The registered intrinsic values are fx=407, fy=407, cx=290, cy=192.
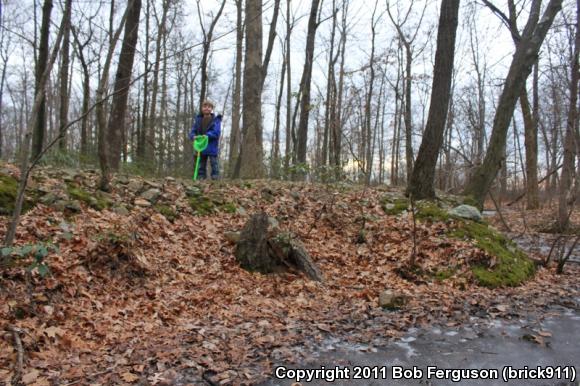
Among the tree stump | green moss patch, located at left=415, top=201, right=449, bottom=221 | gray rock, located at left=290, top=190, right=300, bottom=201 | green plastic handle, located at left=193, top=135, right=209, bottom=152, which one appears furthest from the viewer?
green plastic handle, located at left=193, top=135, right=209, bottom=152

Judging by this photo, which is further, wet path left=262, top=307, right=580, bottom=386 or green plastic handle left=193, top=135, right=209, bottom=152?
green plastic handle left=193, top=135, right=209, bottom=152

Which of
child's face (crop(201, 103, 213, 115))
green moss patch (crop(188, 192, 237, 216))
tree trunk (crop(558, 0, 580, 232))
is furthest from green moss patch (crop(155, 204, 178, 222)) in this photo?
tree trunk (crop(558, 0, 580, 232))

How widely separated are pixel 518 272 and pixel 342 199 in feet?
11.2

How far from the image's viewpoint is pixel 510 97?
29.9ft

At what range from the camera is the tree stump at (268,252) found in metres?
5.73

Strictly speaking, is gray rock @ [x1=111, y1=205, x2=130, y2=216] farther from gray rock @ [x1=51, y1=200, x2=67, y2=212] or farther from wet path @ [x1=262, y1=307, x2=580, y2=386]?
wet path @ [x1=262, y1=307, x2=580, y2=386]

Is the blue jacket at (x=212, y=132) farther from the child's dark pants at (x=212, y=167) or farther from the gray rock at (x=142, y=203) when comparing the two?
the gray rock at (x=142, y=203)

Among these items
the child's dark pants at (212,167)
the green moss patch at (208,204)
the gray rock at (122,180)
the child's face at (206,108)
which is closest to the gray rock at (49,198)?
the gray rock at (122,180)

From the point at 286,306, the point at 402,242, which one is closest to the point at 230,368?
the point at 286,306

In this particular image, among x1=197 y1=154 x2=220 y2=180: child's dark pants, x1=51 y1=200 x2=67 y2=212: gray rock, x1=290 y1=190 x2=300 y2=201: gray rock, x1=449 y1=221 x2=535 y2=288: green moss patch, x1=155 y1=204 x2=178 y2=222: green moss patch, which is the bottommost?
x1=449 y1=221 x2=535 y2=288: green moss patch

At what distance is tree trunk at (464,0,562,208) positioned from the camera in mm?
9008

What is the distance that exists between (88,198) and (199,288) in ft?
7.71

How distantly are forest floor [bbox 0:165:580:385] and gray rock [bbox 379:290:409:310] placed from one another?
0.10m

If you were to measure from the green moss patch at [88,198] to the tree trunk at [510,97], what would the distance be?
7493 millimetres
